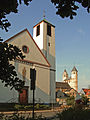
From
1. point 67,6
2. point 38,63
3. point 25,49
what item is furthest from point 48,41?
point 67,6

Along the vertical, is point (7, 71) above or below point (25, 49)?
below

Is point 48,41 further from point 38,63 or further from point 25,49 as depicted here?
point 25,49

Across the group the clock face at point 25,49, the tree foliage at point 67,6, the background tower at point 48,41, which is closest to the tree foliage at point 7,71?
the tree foliage at point 67,6

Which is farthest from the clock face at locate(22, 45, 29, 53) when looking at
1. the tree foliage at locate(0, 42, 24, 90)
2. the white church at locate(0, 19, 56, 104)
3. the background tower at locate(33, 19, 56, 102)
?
the tree foliage at locate(0, 42, 24, 90)

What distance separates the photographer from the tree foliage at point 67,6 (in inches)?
141

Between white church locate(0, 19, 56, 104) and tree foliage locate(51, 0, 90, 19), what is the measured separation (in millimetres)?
16064

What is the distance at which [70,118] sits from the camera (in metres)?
6.22

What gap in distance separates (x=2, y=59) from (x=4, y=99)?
1631 cm

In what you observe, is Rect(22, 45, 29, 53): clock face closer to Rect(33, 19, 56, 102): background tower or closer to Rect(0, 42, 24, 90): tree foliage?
Rect(33, 19, 56, 102): background tower

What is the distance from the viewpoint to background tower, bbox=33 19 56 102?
85.0 ft

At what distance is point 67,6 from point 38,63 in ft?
65.6

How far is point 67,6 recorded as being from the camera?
3.64m

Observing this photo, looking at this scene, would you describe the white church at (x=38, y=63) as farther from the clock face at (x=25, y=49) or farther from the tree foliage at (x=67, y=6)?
the tree foliage at (x=67, y=6)

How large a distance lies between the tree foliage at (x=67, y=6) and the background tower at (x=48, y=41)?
2229cm
